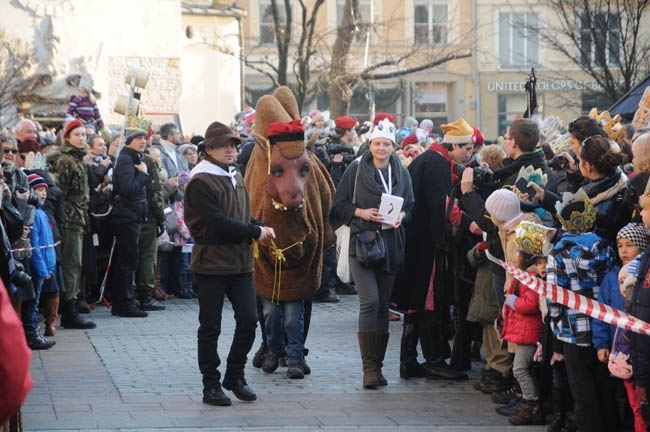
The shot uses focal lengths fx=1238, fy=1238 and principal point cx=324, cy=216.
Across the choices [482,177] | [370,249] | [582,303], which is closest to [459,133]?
[482,177]

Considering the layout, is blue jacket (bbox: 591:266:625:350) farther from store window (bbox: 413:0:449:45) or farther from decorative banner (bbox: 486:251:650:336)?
store window (bbox: 413:0:449:45)

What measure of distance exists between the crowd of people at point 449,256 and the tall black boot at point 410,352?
11 mm

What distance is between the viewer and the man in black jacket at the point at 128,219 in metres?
13.9

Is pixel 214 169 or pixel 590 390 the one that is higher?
pixel 214 169

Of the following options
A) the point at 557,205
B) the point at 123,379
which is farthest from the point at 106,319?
the point at 557,205

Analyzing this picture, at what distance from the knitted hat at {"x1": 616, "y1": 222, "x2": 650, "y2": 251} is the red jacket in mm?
1200

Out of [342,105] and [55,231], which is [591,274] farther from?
[342,105]

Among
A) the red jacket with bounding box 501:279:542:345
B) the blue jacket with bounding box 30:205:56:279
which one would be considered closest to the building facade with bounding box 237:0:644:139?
the blue jacket with bounding box 30:205:56:279

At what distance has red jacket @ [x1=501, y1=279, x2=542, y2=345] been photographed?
8258 mm

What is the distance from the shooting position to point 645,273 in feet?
21.2

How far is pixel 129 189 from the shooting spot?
1381 centimetres

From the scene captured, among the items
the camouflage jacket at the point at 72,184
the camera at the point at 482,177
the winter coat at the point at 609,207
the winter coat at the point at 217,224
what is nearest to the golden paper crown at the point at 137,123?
the camouflage jacket at the point at 72,184

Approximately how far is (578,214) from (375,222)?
242cm

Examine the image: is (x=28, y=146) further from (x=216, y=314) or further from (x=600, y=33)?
(x=600, y=33)
